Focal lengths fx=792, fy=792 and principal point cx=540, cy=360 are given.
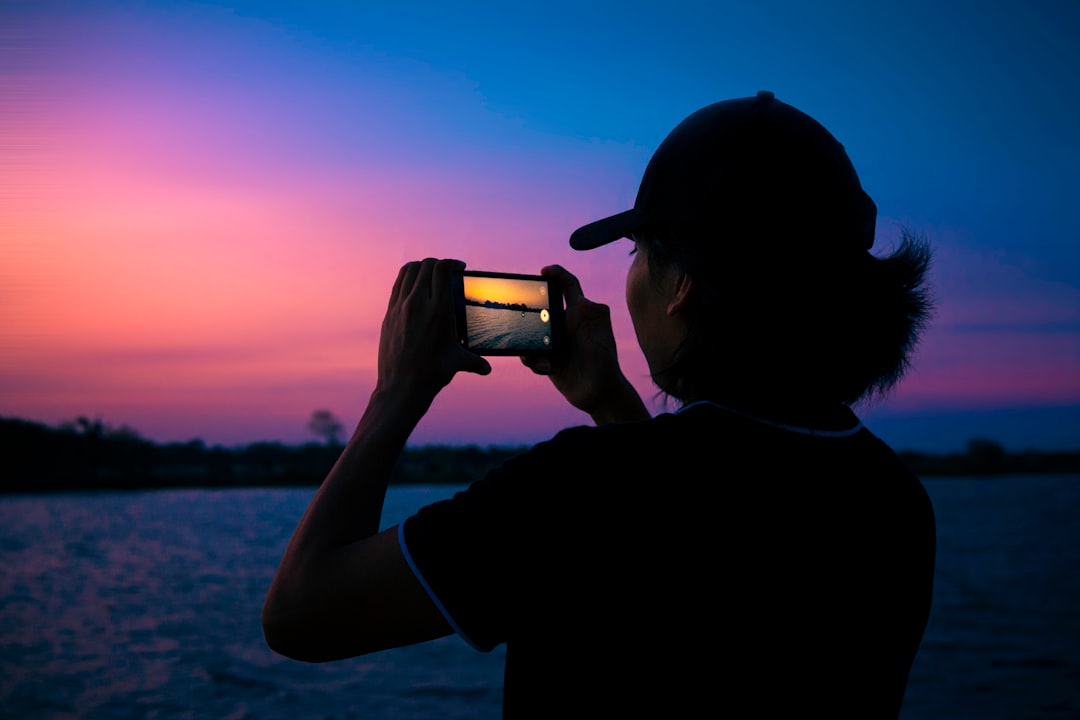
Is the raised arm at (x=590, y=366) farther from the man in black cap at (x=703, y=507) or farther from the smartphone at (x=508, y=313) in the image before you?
the man in black cap at (x=703, y=507)

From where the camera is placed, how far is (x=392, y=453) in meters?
1.20

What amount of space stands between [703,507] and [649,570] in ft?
0.35

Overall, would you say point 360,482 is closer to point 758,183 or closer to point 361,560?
point 361,560

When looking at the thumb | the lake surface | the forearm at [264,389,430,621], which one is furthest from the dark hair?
the lake surface

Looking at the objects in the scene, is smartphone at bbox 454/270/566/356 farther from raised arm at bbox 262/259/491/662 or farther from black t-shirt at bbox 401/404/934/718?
black t-shirt at bbox 401/404/934/718

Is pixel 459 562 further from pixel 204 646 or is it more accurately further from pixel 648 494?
pixel 204 646

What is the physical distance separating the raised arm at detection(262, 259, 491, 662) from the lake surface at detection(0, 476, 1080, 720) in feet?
42.0

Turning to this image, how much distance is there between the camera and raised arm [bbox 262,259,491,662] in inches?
40.1

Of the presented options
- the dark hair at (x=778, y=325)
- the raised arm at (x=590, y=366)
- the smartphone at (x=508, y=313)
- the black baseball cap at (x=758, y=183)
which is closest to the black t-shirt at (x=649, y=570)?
the dark hair at (x=778, y=325)

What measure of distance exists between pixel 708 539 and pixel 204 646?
18720 mm

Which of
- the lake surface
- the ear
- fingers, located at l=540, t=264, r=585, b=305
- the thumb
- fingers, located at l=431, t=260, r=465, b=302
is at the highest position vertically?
fingers, located at l=540, t=264, r=585, b=305

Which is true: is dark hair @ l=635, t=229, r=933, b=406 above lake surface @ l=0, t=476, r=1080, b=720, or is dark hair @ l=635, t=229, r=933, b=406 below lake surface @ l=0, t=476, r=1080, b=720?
above

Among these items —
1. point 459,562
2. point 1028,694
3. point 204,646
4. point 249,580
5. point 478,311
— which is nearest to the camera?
point 459,562

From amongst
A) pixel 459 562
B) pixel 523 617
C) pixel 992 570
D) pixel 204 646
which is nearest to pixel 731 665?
pixel 523 617
